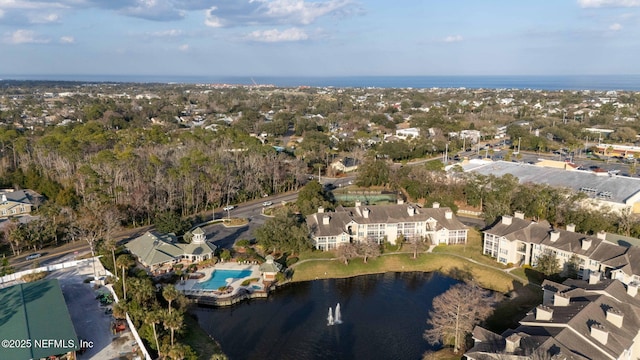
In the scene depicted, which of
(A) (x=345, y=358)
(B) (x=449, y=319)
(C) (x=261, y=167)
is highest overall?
(C) (x=261, y=167)

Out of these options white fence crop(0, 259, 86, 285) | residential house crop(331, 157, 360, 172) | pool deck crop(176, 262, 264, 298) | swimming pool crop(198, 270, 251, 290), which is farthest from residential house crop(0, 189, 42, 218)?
residential house crop(331, 157, 360, 172)

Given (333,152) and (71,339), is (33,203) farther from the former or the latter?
(333,152)

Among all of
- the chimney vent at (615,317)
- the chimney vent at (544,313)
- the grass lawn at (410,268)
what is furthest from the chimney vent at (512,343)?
the grass lawn at (410,268)

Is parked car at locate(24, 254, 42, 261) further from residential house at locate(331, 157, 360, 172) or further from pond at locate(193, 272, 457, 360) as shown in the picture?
residential house at locate(331, 157, 360, 172)

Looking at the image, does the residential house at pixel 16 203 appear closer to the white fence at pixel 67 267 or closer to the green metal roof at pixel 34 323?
the white fence at pixel 67 267

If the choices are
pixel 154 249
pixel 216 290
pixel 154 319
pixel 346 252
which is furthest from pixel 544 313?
pixel 154 249

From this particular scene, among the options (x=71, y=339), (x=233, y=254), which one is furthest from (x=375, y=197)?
(x=71, y=339)
